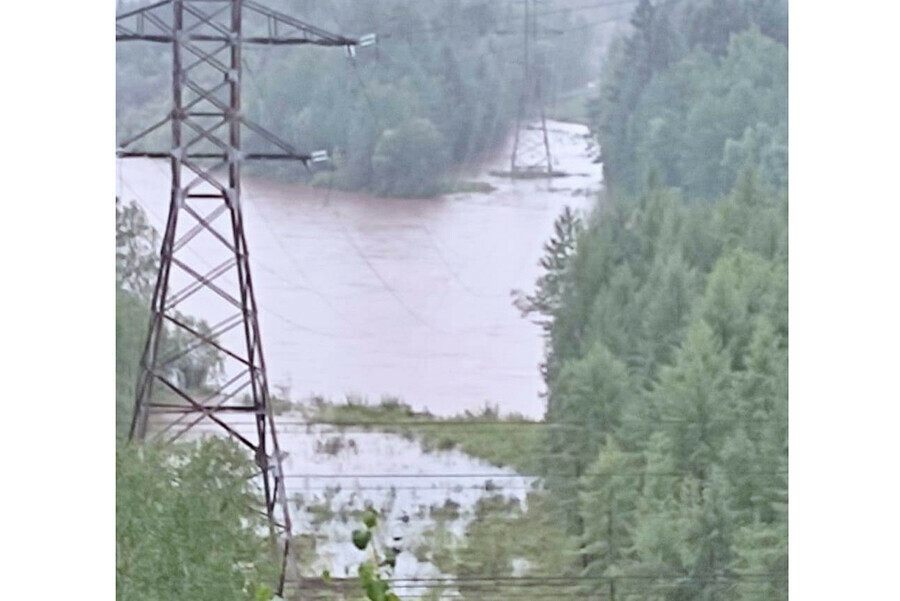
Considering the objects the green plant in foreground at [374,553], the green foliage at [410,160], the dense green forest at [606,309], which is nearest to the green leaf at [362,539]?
the green plant in foreground at [374,553]

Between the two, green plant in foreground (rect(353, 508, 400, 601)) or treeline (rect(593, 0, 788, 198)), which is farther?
treeline (rect(593, 0, 788, 198))

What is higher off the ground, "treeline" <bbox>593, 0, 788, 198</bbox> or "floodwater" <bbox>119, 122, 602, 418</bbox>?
"treeline" <bbox>593, 0, 788, 198</bbox>

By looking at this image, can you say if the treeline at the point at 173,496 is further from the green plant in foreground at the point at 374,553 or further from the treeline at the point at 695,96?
the treeline at the point at 695,96

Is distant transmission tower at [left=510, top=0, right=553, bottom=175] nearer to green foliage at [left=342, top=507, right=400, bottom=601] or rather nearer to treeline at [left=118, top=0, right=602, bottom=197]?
treeline at [left=118, top=0, right=602, bottom=197]

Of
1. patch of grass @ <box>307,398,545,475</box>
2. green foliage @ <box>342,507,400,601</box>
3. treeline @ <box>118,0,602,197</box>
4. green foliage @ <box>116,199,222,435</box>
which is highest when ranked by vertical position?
treeline @ <box>118,0,602,197</box>

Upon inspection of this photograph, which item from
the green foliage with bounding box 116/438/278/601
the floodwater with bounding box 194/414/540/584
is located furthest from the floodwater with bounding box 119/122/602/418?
the green foliage with bounding box 116/438/278/601

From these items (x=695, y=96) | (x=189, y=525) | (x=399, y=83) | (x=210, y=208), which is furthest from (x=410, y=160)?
(x=189, y=525)

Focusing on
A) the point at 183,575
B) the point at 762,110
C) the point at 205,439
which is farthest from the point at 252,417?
the point at 762,110
